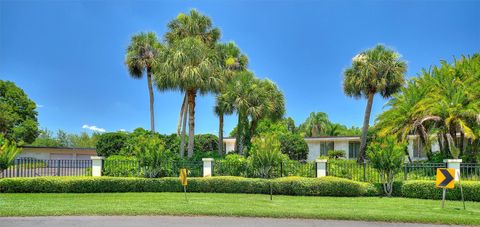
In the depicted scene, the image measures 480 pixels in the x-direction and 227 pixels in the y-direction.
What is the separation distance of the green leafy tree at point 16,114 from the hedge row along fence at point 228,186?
28709mm

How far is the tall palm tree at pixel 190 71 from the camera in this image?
23844 mm

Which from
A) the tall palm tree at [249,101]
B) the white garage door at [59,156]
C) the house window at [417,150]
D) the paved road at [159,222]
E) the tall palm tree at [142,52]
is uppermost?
the tall palm tree at [142,52]

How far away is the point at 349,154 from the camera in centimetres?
3625

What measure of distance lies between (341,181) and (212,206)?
6403 millimetres

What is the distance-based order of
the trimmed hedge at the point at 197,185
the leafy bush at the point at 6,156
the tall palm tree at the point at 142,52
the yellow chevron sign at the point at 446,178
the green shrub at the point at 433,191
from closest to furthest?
the yellow chevron sign at the point at 446,178 → the green shrub at the point at 433,191 → the trimmed hedge at the point at 197,185 → the leafy bush at the point at 6,156 → the tall palm tree at the point at 142,52

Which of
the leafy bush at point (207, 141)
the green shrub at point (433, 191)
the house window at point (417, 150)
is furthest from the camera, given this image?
the leafy bush at point (207, 141)

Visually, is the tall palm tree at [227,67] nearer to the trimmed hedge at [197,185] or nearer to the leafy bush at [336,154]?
the leafy bush at [336,154]

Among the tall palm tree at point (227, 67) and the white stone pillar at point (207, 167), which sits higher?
the tall palm tree at point (227, 67)

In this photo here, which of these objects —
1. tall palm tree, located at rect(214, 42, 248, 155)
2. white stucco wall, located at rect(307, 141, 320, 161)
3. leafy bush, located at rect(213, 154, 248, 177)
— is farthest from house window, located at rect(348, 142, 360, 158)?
leafy bush, located at rect(213, 154, 248, 177)

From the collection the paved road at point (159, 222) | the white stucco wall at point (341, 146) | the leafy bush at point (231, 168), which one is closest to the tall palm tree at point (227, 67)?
the leafy bush at point (231, 168)

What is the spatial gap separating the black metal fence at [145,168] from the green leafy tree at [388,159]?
26.2 ft

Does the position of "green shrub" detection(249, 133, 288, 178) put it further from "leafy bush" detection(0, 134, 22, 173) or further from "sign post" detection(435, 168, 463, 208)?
"leafy bush" detection(0, 134, 22, 173)

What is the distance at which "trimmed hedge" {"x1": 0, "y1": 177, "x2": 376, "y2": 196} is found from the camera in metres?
16.5

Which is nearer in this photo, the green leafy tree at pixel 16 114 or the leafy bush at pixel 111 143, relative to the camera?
the leafy bush at pixel 111 143
